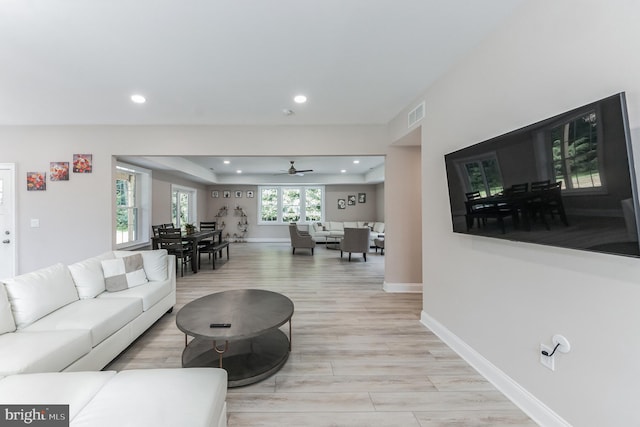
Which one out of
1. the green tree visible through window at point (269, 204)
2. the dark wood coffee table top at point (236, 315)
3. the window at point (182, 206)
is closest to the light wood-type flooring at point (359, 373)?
the dark wood coffee table top at point (236, 315)

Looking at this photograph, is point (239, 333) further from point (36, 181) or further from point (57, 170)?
point (36, 181)

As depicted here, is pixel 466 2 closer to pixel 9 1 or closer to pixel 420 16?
pixel 420 16

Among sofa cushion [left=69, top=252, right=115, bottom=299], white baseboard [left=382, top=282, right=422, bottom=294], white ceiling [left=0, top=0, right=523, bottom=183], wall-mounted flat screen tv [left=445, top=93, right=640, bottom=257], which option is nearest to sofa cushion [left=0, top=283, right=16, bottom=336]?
sofa cushion [left=69, top=252, right=115, bottom=299]

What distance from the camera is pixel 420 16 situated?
70.3 inches

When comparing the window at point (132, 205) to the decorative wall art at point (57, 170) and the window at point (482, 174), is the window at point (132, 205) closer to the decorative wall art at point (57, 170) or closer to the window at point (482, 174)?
the decorative wall art at point (57, 170)

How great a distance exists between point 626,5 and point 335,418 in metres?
2.62

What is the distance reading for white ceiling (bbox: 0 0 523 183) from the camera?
172 centimetres

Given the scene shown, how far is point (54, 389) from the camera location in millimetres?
1215

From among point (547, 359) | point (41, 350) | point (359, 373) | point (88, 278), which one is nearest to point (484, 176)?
point (547, 359)

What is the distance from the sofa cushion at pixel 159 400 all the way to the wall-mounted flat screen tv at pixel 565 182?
1.94m

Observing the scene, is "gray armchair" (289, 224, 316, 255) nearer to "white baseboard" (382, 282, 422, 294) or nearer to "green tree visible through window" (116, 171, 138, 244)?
"white baseboard" (382, 282, 422, 294)

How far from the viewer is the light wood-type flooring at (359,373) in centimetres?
164

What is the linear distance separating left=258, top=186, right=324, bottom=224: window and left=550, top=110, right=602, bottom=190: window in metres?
8.73

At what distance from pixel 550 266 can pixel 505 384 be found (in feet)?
3.13
